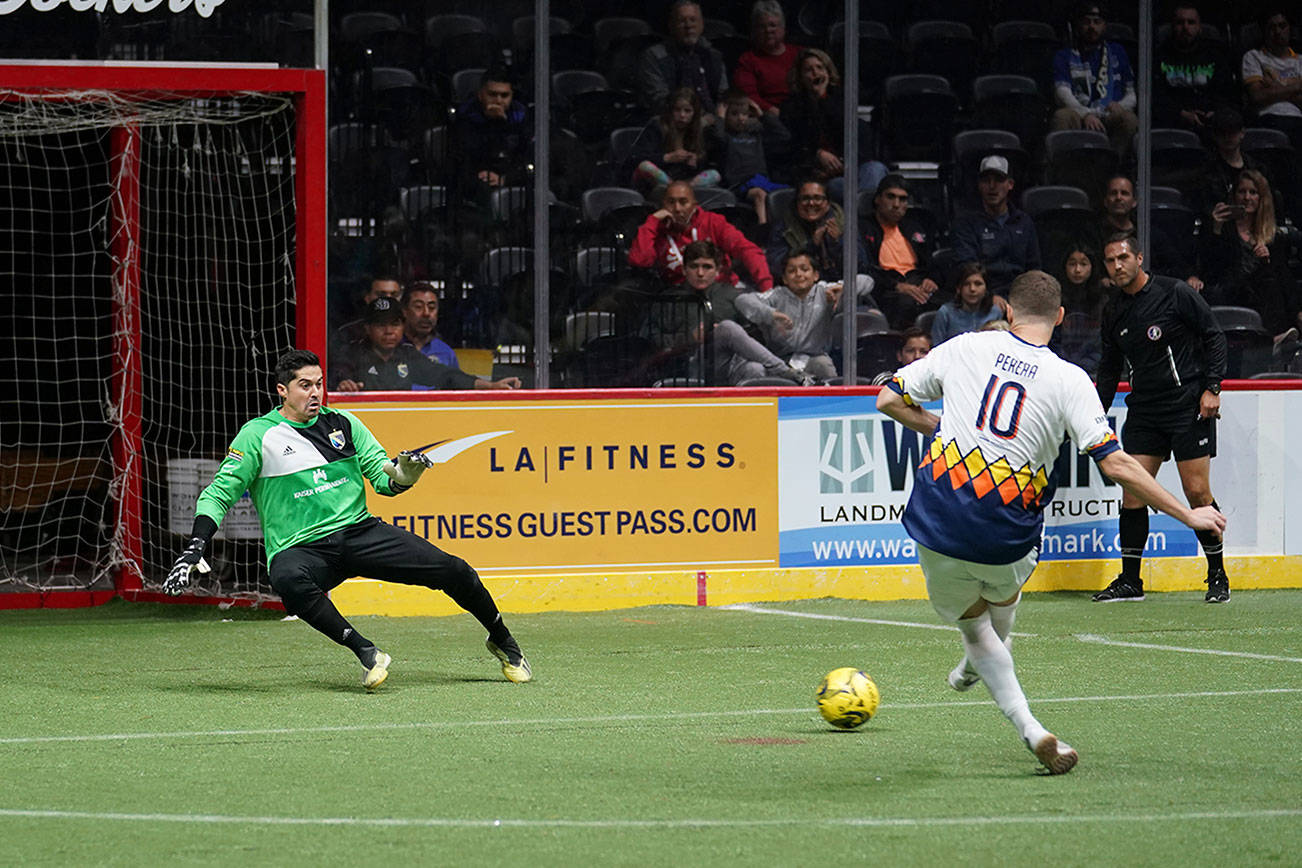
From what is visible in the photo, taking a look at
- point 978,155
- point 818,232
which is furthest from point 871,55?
point 818,232

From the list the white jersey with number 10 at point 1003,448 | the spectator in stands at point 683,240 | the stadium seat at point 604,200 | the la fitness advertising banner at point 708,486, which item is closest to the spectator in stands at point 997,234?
the la fitness advertising banner at point 708,486

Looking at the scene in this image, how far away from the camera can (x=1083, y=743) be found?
22.3ft

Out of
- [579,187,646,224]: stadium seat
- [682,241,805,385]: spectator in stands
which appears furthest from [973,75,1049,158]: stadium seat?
[579,187,646,224]: stadium seat

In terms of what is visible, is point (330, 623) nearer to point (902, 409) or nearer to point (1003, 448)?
point (902, 409)

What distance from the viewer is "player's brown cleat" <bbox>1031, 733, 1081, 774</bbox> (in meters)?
6.00

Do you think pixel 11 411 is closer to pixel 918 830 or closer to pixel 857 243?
pixel 857 243

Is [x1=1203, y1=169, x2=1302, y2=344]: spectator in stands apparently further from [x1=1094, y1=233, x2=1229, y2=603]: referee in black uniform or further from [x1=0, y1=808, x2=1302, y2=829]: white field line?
[x1=0, y1=808, x2=1302, y2=829]: white field line

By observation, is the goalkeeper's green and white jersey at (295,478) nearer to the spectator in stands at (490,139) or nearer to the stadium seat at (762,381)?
the spectator in stands at (490,139)

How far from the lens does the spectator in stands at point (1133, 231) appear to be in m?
13.1

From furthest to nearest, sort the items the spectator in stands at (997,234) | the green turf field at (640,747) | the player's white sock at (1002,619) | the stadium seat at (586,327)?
1. the spectator in stands at (997,234)
2. the stadium seat at (586,327)
3. the player's white sock at (1002,619)
4. the green turf field at (640,747)

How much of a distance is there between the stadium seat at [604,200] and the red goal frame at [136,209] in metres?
1.86

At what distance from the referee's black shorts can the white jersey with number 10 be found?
5690 mm

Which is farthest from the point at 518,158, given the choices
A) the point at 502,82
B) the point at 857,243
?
the point at 857,243

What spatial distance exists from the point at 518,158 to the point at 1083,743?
6381 mm
